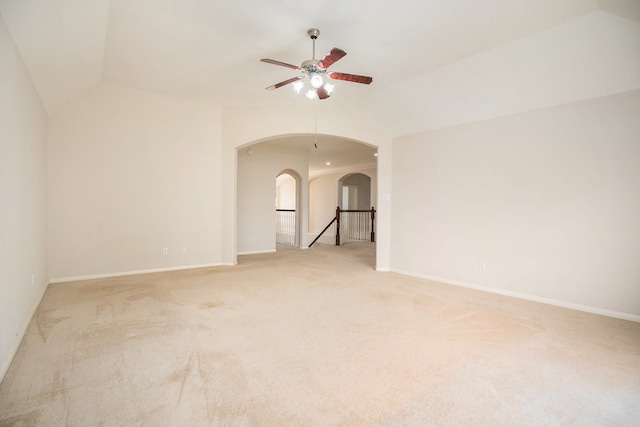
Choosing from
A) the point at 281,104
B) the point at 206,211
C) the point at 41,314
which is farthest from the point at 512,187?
the point at 41,314

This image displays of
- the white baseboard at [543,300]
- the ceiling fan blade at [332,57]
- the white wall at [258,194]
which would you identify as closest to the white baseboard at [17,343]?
the ceiling fan blade at [332,57]

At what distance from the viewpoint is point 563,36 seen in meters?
3.04

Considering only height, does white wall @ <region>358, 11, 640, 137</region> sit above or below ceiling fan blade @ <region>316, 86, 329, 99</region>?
above

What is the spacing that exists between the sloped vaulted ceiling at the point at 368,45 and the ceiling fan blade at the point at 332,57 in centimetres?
39

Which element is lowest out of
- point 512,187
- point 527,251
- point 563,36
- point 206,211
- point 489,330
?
point 489,330

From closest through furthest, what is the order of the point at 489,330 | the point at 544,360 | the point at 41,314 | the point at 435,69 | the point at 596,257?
the point at 544,360
the point at 489,330
the point at 41,314
the point at 596,257
the point at 435,69

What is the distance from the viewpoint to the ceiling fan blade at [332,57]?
2775 mm

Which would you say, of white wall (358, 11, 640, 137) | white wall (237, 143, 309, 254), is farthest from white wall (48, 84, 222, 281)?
white wall (358, 11, 640, 137)

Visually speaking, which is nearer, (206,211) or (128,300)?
(128,300)

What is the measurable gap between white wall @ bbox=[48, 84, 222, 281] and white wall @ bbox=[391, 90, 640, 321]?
3932 millimetres

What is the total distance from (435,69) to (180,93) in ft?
13.4

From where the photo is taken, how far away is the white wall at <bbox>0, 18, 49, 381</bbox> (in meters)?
2.25

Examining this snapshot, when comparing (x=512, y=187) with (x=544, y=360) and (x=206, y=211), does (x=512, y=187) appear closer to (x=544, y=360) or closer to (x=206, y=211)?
(x=544, y=360)

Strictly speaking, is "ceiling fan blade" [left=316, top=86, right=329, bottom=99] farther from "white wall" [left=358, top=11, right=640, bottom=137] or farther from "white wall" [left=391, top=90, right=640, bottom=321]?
"white wall" [left=391, top=90, right=640, bottom=321]
